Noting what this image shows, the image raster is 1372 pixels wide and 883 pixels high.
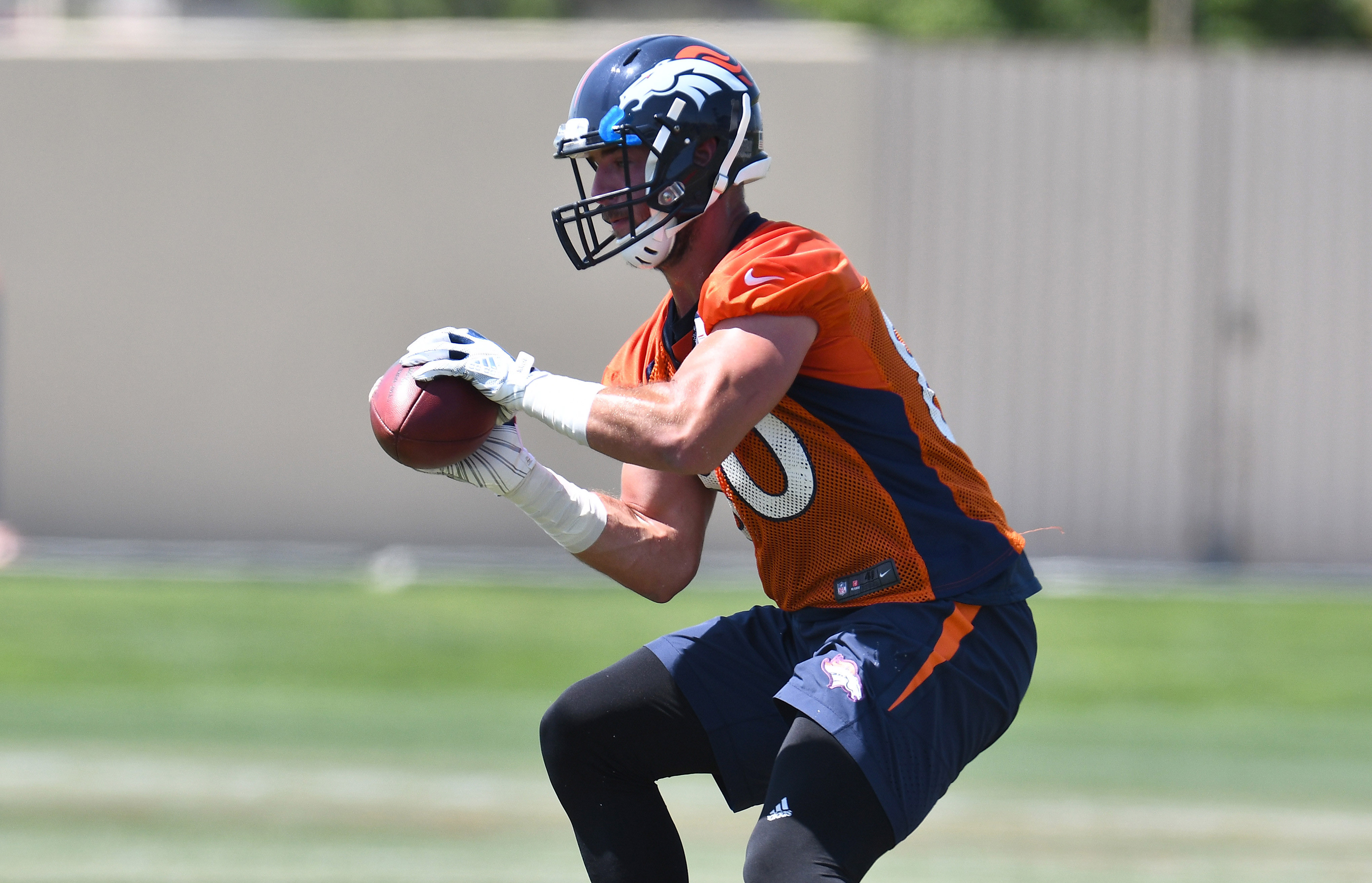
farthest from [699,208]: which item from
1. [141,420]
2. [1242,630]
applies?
[141,420]

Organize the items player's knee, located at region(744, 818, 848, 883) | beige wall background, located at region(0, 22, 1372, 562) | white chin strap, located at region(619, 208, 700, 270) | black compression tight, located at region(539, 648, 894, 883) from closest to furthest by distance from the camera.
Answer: player's knee, located at region(744, 818, 848, 883), white chin strap, located at region(619, 208, 700, 270), black compression tight, located at region(539, 648, 894, 883), beige wall background, located at region(0, 22, 1372, 562)

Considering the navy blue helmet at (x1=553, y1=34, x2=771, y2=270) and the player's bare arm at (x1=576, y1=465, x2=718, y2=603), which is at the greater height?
the navy blue helmet at (x1=553, y1=34, x2=771, y2=270)

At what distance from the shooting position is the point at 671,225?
3754mm

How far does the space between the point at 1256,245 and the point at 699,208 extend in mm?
12221

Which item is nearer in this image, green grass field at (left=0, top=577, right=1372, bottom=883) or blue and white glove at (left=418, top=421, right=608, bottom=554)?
blue and white glove at (left=418, top=421, right=608, bottom=554)

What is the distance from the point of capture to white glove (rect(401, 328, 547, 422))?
3520 millimetres

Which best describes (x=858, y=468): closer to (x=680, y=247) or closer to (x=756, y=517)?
(x=756, y=517)

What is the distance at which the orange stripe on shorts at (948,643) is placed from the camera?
3.43 m

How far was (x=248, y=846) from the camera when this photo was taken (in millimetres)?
6070

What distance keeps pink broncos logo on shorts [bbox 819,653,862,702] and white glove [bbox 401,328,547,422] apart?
2.82 feet

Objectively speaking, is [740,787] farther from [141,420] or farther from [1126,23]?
[1126,23]

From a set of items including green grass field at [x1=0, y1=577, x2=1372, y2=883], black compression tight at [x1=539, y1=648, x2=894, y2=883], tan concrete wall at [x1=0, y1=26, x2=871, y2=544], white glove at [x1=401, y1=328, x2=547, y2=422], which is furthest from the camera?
tan concrete wall at [x1=0, y1=26, x2=871, y2=544]

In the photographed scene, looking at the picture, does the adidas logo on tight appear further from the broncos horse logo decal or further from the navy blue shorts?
the broncos horse logo decal

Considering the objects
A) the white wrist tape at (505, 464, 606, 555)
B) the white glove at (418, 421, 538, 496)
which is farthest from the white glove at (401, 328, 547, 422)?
the white wrist tape at (505, 464, 606, 555)
